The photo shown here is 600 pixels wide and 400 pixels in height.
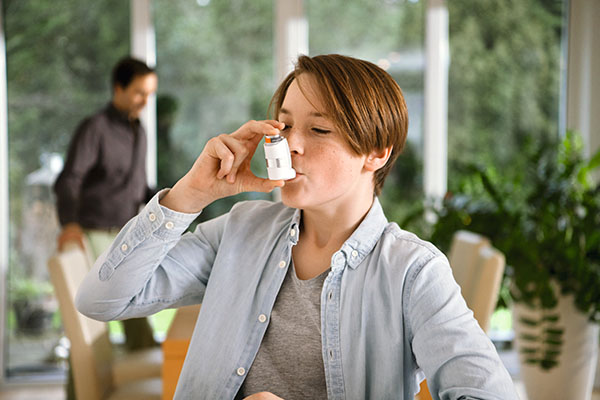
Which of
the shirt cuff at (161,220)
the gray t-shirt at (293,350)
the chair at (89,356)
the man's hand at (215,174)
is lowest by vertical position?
the chair at (89,356)

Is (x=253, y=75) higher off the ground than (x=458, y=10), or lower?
lower

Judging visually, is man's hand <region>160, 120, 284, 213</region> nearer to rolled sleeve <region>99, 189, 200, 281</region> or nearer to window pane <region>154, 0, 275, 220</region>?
rolled sleeve <region>99, 189, 200, 281</region>

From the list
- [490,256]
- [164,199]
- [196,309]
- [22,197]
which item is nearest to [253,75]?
[22,197]

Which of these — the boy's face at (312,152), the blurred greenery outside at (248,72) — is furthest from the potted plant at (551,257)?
the boy's face at (312,152)

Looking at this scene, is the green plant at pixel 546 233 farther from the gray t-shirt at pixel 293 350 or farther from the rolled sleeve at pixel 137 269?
the rolled sleeve at pixel 137 269

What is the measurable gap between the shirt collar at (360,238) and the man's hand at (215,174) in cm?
14

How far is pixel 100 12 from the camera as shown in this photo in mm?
3775

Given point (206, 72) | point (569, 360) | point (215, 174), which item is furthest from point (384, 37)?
point (215, 174)

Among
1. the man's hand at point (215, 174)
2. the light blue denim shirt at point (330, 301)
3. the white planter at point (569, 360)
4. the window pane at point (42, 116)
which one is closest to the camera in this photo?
the light blue denim shirt at point (330, 301)

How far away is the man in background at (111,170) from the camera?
9.86 ft

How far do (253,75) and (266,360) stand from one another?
285 cm

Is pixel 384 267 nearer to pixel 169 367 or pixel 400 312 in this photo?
pixel 400 312

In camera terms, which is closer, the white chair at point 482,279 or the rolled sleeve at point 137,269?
the rolled sleeve at point 137,269

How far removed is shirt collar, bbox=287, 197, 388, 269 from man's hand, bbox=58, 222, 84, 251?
1.81 metres
